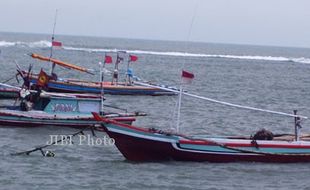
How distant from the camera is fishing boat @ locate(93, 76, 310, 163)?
71.8 ft

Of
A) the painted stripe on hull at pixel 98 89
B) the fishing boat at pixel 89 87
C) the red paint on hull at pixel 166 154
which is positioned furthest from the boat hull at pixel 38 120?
the fishing boat at pixel 89 87

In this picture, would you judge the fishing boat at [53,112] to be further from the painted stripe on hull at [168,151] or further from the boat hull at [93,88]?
the boat hull at [93,88]

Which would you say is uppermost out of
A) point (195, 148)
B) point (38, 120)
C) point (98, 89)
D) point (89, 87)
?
point (89, 87)

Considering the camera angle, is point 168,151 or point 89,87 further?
point 89,87

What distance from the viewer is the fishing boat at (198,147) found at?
21.9m

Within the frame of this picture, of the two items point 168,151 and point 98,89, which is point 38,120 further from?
point 98,89

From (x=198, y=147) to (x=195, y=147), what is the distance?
87mm

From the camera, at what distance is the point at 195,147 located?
881 inches

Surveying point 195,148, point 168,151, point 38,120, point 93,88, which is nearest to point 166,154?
point 168,151

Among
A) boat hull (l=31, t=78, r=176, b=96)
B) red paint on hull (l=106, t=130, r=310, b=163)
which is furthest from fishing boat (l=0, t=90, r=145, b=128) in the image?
boat hull (l=31, t=78, r=176, b=96)

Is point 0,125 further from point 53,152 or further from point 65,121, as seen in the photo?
point 53,152

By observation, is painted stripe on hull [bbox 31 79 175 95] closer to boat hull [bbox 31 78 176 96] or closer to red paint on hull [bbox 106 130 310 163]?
boat hull [bbox 31 78 176 96]

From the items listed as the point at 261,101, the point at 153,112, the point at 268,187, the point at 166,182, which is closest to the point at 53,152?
the point at 166,182

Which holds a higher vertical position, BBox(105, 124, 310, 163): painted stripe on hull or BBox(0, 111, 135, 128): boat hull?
BBox(0, 111, 135, 128): boat hull
